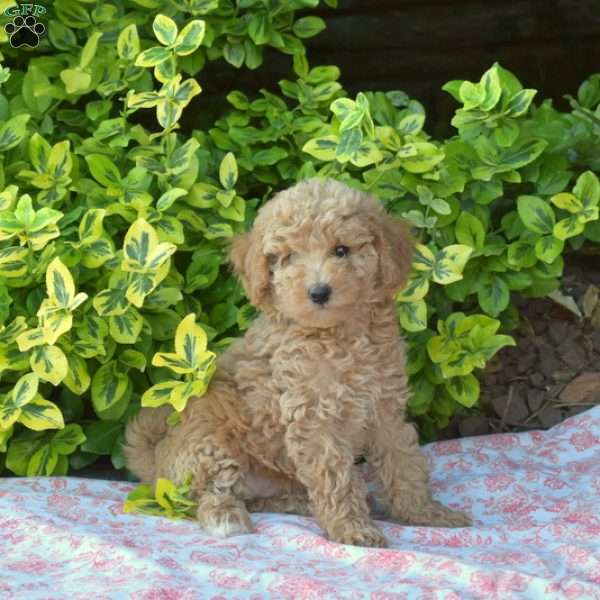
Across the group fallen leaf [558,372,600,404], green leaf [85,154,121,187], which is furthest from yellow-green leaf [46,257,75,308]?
fallen leaf [558,372,600,404]

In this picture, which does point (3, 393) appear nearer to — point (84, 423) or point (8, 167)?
point (84, 423)

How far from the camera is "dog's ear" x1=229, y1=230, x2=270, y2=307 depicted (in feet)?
11.1

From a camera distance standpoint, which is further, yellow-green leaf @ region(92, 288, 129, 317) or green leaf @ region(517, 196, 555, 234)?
green leaf @ region(517, 196, 555, 234)

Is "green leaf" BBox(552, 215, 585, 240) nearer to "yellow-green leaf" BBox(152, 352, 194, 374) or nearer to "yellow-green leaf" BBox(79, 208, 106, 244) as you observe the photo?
"yellow-green leaf" BBox(152, 352, 194, 374)

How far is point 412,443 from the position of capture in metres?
3.61

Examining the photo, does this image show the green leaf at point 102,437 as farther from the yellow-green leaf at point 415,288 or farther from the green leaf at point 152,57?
the green leaf at point 152,57

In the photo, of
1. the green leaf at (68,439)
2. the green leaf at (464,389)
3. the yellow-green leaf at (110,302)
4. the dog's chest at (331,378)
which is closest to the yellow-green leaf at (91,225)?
the yellow-green leaf at (110,302)

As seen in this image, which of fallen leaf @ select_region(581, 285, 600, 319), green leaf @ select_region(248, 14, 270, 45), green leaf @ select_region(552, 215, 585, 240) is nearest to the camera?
Answer: green leaf @ select_region(552, 215, 585, 240)

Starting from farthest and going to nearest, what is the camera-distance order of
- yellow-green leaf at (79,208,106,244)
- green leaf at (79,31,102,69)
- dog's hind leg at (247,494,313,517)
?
green leaf at (79,31,102,69), yellow-green leaf at (79,208,106,244), dog's hind leg at (247,494,313,517)

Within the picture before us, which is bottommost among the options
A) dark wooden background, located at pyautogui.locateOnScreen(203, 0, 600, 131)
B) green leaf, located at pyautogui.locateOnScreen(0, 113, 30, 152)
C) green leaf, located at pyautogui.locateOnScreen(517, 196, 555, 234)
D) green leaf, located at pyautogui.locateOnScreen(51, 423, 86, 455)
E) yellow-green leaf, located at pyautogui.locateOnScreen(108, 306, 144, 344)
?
green leaf, located at pyautogui.locateOnScreen(51, 423, 86, 455)

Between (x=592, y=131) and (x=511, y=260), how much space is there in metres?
0.67

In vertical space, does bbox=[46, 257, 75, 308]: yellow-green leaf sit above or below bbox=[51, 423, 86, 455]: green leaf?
above

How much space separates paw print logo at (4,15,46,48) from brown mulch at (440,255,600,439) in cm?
224

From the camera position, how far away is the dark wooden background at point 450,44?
5531 mm
